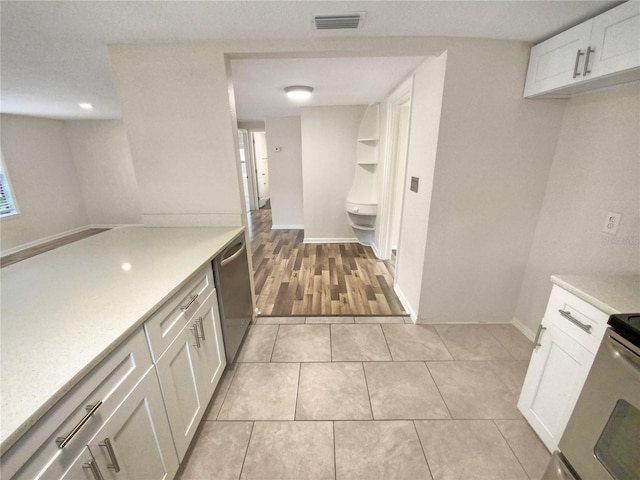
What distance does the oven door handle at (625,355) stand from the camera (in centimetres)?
85

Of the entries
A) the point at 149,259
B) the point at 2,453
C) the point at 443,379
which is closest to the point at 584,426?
the point at 443,379

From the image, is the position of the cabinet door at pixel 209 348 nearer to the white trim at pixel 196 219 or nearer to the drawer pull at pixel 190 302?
the drawer pull at pixel 190 302

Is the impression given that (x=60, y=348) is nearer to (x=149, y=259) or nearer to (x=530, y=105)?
(x=149, y=259)

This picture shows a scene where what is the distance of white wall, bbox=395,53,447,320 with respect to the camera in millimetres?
1901

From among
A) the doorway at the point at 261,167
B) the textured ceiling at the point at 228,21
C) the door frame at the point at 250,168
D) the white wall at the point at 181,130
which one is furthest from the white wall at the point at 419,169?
the doorway at the point at 261,167

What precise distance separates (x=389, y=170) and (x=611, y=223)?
2203 mm

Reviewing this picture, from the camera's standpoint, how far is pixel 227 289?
176 cm

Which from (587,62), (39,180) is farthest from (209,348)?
(39,180)

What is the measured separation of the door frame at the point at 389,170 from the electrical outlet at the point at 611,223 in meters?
1.85

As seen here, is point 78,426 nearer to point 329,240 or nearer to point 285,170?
point 329,240

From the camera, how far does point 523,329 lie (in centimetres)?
220

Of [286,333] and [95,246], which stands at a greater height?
[95,246]

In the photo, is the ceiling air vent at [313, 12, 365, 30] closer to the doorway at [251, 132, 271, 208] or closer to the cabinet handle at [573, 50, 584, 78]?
the cabinet handle at [573, 50, 584, 78]

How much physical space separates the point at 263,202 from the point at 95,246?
621 cm
